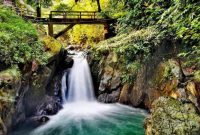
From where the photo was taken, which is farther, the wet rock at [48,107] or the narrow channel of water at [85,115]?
the wet rock at [48,107]

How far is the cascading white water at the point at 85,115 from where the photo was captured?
11164 mm

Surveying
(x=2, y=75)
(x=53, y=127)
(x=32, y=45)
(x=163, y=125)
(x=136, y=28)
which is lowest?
(x=53, y=127)

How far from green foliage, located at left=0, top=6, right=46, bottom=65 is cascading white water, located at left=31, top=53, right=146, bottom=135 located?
304 centimetres

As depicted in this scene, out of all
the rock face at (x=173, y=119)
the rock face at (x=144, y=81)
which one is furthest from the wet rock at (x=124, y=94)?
the rock face at (x=173, y=119)

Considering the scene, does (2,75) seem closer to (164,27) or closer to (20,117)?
(20,117)

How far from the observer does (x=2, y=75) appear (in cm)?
927

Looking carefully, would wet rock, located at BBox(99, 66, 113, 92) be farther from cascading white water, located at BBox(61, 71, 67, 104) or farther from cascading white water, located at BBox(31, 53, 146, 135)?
cascading white water, located at BBox(61, 71, 67, 104)

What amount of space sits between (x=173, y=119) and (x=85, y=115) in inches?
259

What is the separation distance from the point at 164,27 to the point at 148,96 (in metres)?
4.77

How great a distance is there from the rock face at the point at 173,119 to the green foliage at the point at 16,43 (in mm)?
5341

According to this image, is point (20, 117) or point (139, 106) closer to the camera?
point (20, 117)

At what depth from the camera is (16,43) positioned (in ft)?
33.9

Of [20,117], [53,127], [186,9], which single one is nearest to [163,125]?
[186,9]

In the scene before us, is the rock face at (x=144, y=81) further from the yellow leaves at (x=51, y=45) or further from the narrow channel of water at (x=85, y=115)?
the yellow leaves at (x=51, y=45)
